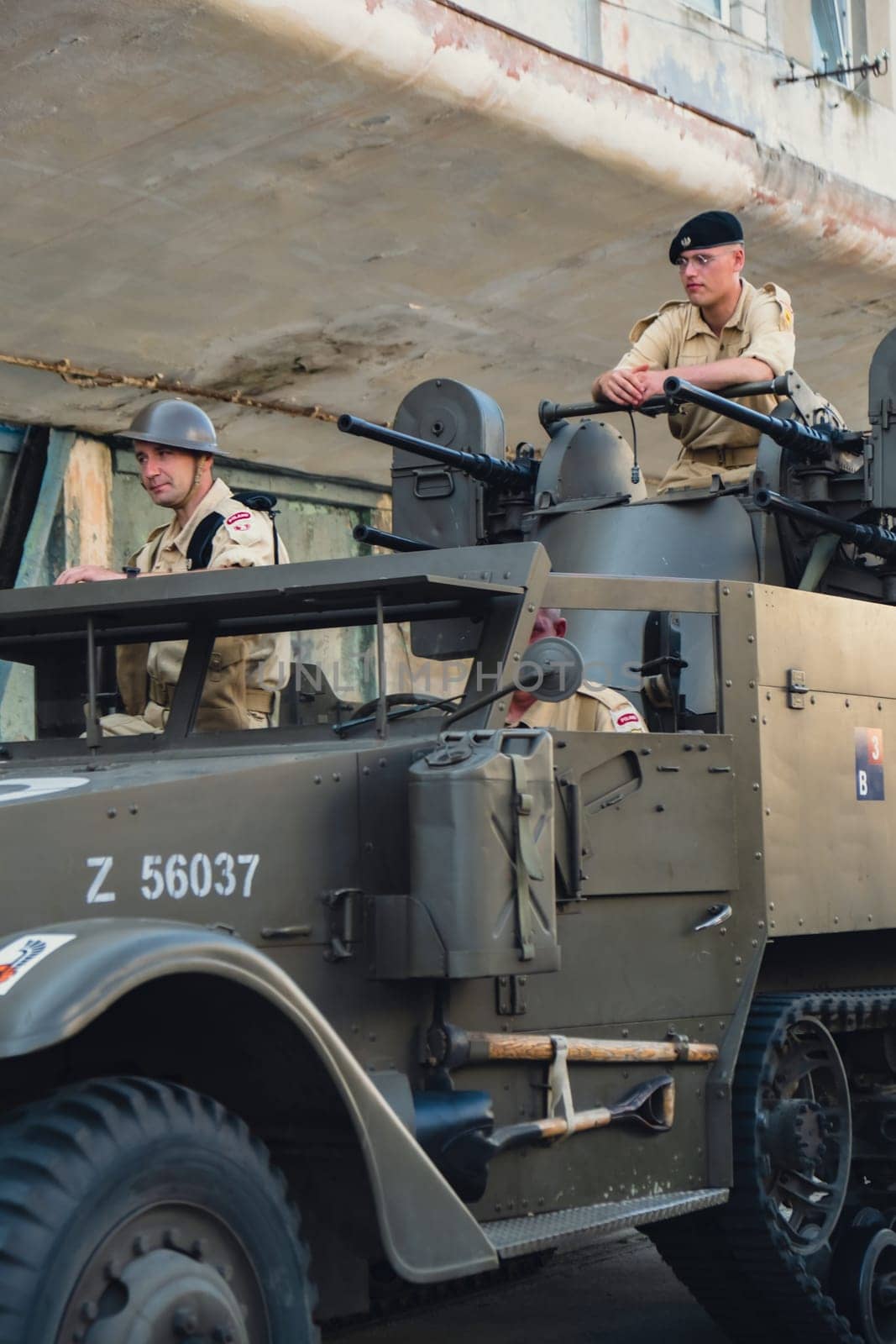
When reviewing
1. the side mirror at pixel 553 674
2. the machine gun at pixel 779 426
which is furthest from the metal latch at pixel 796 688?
the side mirror at pixel 553 674

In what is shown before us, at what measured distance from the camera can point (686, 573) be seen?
6.43m

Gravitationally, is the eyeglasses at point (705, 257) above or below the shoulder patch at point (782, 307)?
above

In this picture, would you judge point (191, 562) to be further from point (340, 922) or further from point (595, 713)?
point (340, 922)

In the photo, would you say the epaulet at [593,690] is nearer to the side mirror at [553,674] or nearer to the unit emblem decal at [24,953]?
the side mirror at [553,674]

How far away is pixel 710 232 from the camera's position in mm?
7039

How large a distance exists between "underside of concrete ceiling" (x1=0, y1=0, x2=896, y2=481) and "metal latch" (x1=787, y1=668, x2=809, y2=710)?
12.9 feet

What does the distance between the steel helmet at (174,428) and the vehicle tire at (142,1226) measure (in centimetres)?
254

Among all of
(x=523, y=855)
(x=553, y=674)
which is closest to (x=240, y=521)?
(x=553, y=674)

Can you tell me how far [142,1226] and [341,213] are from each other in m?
7.01

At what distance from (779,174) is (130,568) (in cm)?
685

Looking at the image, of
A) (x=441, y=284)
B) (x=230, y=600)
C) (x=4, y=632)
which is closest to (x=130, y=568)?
(x=4, y=632)

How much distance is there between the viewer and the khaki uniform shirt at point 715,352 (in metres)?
6.92

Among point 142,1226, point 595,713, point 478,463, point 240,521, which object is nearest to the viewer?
point 142,1226

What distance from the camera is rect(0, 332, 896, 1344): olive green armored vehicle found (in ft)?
12.2
